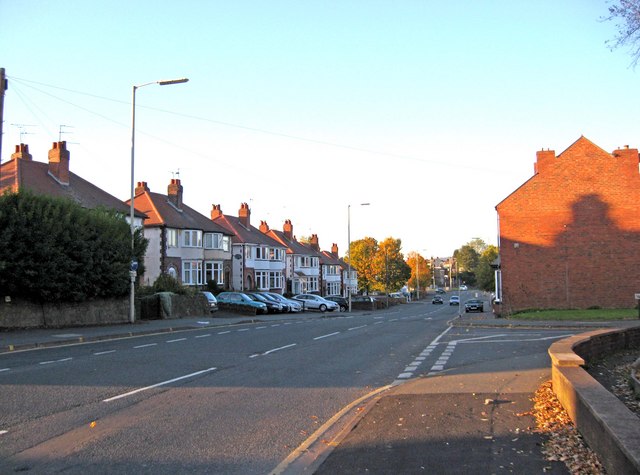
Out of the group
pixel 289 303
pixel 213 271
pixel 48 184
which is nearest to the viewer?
pixel 48 184

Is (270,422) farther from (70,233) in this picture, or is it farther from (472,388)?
(70,233)

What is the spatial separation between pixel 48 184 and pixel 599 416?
38.0 m

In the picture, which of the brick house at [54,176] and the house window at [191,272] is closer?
the brick house at [54,176]

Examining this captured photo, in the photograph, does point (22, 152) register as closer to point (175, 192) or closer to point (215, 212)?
point (175, 192)

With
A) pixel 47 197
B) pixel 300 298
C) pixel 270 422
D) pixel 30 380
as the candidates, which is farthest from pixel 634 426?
pixel 300 298

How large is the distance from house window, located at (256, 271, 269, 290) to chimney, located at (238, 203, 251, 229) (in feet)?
19.2

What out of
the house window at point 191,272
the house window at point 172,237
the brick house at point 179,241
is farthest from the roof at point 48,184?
the house window at point 191,272

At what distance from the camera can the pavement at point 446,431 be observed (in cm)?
540

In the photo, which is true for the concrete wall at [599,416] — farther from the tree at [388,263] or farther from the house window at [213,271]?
the tree at [388,263]

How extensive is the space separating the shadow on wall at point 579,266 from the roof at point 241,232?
97.0 feet

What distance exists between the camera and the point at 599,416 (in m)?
5.16

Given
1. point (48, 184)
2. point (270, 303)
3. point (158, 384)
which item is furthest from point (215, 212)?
point (158, 384)

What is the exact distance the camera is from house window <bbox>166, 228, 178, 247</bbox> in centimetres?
→ 4788

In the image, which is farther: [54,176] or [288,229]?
[288,229]
